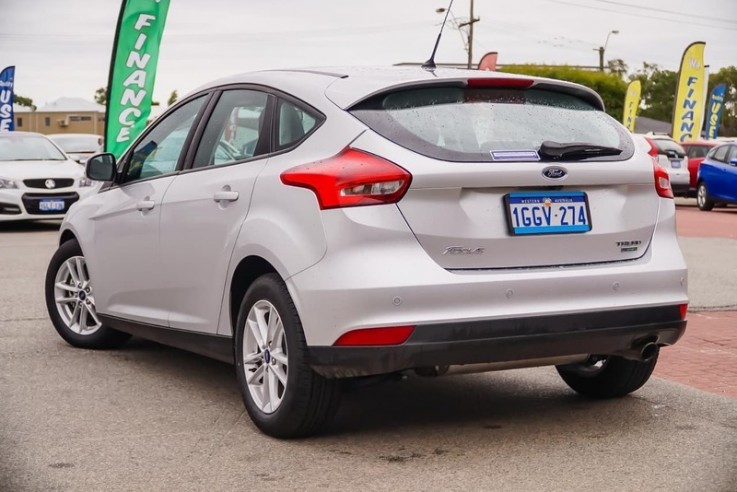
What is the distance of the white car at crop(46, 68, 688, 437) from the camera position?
4.45 m

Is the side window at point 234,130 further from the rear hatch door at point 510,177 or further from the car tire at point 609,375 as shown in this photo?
the car tire at point 609,375

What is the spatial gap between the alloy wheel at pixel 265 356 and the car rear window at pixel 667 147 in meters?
23.9

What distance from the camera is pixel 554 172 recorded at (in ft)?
15.4

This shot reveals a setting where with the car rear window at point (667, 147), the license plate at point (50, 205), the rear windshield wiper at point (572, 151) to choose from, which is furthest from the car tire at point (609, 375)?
the car rear window at point (667, 147)

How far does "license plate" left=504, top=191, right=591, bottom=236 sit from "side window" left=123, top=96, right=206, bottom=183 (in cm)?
211

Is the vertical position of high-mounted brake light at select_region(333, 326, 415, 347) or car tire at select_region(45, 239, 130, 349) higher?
high-mounted brake light at select_region(333, 326, 415, 347)

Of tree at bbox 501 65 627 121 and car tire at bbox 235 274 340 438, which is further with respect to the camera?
tree at bbox 501 65 627 121

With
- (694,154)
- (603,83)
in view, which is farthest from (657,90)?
(694,154)

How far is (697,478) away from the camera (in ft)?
14.1

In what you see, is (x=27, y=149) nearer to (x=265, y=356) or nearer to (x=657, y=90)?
(x=265, y=356)

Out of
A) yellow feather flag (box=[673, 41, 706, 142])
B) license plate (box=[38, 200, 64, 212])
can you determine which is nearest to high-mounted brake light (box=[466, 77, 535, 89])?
license plate (box=[38, 200, 64, 212])

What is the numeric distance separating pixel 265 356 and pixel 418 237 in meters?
0.95

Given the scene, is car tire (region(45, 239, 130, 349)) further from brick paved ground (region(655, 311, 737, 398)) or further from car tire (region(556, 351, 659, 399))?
brick paved ground (region(655, 311, 737, 398))

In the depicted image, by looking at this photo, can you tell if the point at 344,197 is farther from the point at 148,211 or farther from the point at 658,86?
the point at 658,86
